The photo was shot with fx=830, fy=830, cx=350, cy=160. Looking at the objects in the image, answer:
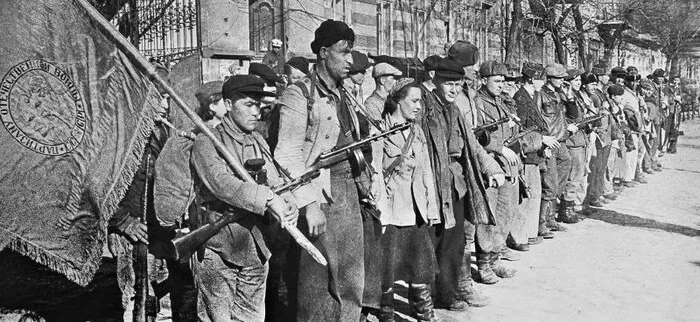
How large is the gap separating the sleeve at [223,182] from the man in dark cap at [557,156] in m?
6.61

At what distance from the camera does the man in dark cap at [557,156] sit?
10.5 m

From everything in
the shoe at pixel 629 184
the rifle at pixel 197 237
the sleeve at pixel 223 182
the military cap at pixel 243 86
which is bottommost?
the shoe at pixel 629 184

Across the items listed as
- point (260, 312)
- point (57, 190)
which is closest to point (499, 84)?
point (260, 312)

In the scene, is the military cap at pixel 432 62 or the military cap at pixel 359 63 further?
the military cap at pixel 432 62

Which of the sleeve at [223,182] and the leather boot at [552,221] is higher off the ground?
the sleeve at [223,182]

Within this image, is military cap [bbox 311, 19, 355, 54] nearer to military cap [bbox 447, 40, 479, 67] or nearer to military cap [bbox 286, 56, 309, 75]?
military cap [bbox 447, 40, 479, 67]

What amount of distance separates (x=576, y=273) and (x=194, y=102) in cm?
430

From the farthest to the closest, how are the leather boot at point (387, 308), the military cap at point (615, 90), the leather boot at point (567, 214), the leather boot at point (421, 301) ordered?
the military cap at point (615, 90) < the leather boot at point (567, 214) < the leather boot at point (421, 301) < the leather boot at point (387, 308)

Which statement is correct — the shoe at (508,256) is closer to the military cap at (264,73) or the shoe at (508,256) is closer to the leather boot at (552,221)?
the leather boot at (552,221)

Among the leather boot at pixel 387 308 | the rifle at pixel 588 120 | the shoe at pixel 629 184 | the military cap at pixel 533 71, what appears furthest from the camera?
the shoe at pixel 629 184

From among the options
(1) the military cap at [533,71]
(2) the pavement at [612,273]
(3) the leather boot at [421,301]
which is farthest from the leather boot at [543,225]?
(3) the leather boot at [421,301]

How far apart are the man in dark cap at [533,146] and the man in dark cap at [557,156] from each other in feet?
0.80

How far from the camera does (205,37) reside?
39.7ft

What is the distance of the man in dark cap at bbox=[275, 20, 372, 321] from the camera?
5207mm
